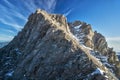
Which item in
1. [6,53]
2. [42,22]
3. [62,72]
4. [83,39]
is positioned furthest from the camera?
[83,39]

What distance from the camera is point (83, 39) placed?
187 metres

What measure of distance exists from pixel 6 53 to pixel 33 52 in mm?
50502

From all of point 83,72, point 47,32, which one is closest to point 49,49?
point 47,32

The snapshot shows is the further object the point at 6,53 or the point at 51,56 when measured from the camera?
the point at 6,53

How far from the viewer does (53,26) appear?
121m

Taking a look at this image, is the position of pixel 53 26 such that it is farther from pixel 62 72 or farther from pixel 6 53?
pixel 6 53

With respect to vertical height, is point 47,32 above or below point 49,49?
above

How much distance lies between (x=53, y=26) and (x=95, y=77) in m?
45.5

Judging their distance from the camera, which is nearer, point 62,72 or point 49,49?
point 62,72

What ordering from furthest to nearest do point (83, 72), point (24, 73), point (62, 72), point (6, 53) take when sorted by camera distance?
1. point (6, 53)
2. point (24, 73)
3. point (62, 72)
4. point (83, 72)

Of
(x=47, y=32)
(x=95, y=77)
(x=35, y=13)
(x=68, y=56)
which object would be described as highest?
(x=35, y=13)

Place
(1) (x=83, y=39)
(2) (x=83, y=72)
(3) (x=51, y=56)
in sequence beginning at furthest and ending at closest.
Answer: (1) (x=83, y=39) → (3) (x=51, y=56) → (2) (x=83, y=72)

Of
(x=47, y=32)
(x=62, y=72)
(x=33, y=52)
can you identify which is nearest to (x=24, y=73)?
(x=33, y=52)

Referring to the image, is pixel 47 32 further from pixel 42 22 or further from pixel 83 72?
pixel 83 72
